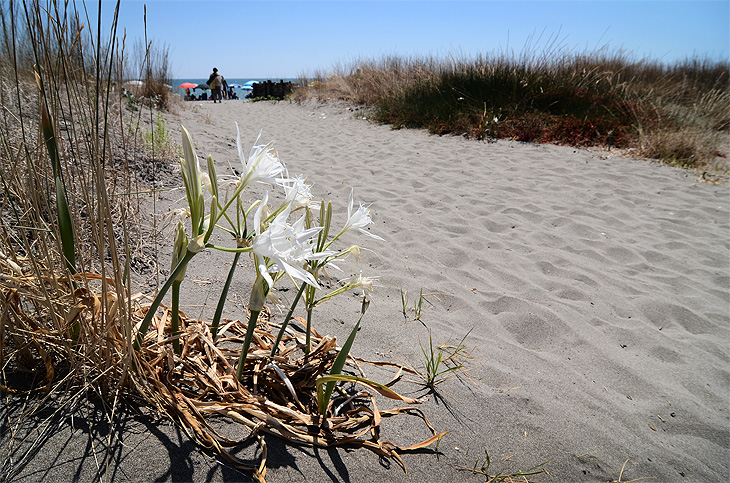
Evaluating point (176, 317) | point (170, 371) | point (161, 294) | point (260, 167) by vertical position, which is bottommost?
point (170, 371)

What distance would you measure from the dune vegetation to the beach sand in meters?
2.17

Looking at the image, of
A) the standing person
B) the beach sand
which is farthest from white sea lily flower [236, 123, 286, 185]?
the standing person

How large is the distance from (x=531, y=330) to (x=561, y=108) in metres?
7.65

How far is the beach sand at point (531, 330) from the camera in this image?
130cm

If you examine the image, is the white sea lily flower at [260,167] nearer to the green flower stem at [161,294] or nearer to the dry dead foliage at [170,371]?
the green flower stem at [161,294]

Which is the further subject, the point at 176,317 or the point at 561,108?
the point at 561,108

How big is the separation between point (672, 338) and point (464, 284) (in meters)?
1.17

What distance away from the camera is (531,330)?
2.32m

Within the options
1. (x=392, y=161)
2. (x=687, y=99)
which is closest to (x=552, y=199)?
(x=392, y=161)

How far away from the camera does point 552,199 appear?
470cm

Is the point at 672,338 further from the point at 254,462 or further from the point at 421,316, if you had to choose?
the point at 254,462

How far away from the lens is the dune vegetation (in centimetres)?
712

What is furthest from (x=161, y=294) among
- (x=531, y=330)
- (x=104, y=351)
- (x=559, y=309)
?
(x=559, y=309)

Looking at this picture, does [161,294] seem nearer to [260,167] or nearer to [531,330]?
[260,167]
